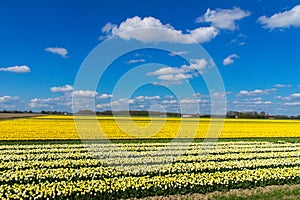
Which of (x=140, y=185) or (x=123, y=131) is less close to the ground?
(x=123, y=131)

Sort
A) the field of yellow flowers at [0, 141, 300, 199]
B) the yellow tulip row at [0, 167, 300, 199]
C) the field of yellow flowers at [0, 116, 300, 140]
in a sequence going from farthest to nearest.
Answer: the field of yellow flowers at [0, 116, 300, 140]
the field of yellow flowers at [0, 141, 300, 199]
the yellow tulip row at [0, 167, 300, 199]

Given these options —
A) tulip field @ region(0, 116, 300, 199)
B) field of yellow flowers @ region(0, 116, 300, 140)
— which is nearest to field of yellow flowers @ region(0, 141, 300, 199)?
tulip field @ region(0, 116, 300, 199)

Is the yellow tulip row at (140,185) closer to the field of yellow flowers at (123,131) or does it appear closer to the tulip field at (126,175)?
the tulip field at (126,175)

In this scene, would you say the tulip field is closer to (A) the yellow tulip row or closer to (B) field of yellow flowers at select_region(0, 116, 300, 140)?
(A) the yellow tulip row

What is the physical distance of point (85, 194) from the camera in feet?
33.3

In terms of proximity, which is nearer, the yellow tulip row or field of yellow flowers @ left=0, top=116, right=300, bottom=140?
the yellow tulip row

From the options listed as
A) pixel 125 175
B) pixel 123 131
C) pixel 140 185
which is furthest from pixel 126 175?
pixel 123 131

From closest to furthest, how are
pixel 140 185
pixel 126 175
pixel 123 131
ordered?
pixel 140 185 < pixel 126 175 < pixel 123 131

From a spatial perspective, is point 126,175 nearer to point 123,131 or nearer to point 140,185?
point 140,185

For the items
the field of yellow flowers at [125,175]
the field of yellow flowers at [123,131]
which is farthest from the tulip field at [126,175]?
the field of yellow flowers at [123,131]

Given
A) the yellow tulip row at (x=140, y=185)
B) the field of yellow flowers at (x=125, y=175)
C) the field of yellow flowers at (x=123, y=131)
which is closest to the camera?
the yellow tulip row at (x=140, y=185)

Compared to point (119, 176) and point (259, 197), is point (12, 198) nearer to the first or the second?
point (119, 176)

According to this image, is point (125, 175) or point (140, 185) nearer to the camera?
point (140, 185)

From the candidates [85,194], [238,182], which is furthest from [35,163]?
[238,182]
